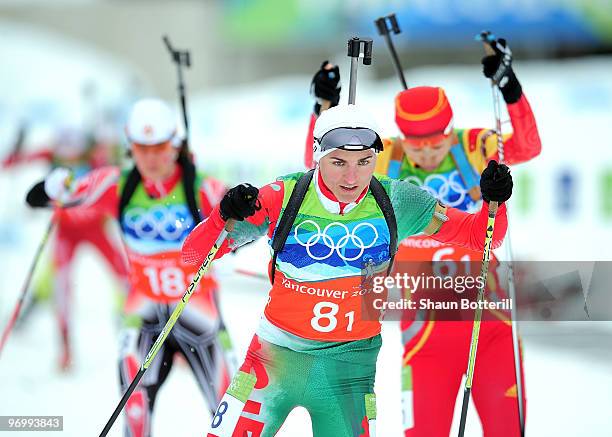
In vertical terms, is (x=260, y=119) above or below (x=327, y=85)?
above

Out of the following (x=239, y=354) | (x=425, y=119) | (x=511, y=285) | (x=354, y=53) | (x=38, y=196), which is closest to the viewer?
(x=354, y=53)

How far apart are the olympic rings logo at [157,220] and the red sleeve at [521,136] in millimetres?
1644

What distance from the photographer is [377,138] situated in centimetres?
378

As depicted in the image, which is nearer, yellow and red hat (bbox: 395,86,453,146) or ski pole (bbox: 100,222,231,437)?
ski pole (bbox: 100,222,231,437)

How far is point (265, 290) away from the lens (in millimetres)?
10023

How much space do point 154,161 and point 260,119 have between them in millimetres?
8972

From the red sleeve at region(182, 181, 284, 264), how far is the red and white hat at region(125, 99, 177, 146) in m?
1.43

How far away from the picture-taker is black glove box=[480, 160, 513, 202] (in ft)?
12.4

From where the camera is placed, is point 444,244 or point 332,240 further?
point 444,244

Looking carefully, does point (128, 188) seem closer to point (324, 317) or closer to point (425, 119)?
A: point (425, 119)

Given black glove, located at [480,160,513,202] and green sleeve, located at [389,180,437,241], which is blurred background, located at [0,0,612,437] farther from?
black glove, located at [480,160,513,202]

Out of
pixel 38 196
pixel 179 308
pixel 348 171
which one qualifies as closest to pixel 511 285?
pixel 348 171

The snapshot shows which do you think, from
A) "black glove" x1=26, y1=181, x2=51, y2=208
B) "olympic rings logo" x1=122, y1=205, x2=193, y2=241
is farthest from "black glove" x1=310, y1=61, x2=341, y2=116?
"black glove" x1=26, y1=181, x2=51, y2=208

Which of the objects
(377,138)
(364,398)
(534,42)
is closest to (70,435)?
(364,398)
